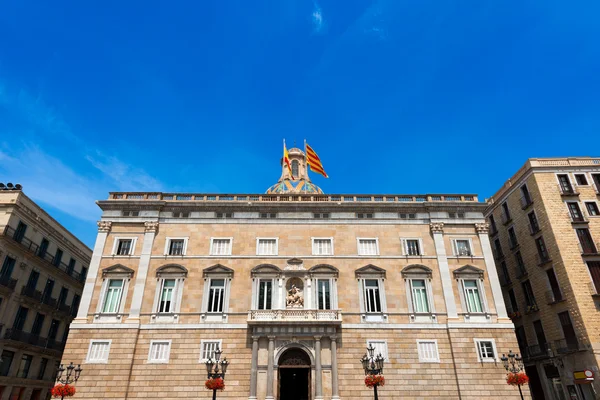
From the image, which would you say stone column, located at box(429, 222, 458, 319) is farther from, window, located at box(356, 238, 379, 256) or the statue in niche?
the statue in niche

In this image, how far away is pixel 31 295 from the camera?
1355 inches

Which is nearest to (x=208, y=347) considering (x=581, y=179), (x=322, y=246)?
(x=322, y=246)

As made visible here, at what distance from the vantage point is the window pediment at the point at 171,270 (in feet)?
101

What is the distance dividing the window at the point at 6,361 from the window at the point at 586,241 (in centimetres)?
4640

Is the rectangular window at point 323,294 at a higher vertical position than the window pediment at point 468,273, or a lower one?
lower

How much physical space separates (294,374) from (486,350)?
13.9 metres

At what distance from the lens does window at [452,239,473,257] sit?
32.1 meters

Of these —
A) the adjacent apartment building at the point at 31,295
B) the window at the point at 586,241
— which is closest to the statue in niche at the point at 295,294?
the adjacent apartment building at the point at 31,295

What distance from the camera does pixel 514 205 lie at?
3841cm

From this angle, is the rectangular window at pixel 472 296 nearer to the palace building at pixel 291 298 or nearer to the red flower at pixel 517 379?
the palace building at pixel 291 298

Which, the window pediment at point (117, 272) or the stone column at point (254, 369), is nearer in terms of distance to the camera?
the stone column at point (254, 369)

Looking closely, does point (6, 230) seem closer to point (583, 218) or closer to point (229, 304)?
point (229, 304)

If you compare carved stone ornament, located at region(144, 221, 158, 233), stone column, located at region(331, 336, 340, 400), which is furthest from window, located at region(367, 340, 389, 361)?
carved stone ornament, located at region(144, 221, 158, 233)

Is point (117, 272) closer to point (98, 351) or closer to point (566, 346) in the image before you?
point (98, 351)
